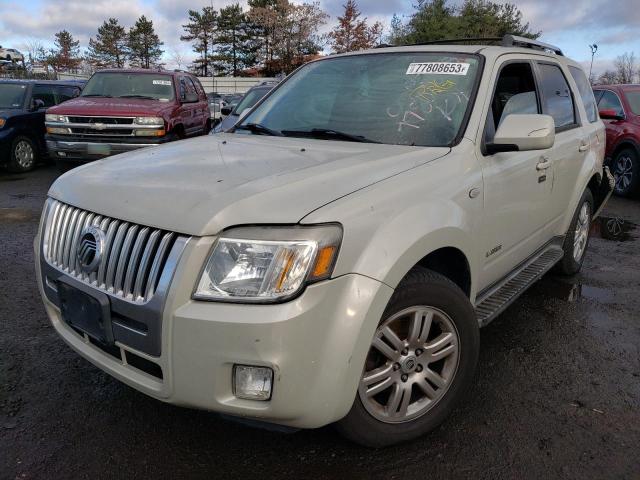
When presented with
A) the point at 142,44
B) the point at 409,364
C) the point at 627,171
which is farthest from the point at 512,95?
the point at 142,44

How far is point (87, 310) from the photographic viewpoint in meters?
2.22

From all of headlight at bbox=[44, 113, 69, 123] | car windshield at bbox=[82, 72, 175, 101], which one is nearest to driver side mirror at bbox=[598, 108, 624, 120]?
car windshield at bbox=[82, 72, 175, 101]

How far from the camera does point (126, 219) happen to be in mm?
2123

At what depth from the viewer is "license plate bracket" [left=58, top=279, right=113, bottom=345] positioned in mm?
2125

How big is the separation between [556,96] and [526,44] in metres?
0.46

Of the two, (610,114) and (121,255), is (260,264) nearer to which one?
(121,255)

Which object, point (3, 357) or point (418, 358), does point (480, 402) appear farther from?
point (3, 357)

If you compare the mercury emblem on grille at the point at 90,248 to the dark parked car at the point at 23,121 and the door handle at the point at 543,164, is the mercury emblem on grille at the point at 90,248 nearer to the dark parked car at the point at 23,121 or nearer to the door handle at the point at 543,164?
the door handle at the point at 543,164

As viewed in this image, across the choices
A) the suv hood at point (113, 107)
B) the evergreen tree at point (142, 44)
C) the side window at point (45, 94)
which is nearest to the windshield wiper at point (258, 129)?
the suv hood at point (113, 107)

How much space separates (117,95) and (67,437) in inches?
335

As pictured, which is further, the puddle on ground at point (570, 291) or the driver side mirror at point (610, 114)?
the driver side mirror at point (610, 114)

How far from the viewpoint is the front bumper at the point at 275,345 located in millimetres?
1872

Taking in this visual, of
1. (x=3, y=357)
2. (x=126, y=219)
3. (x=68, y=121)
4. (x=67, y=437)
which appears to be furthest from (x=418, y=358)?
(x=68, y=121)

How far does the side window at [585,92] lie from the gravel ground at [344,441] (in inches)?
79.3
